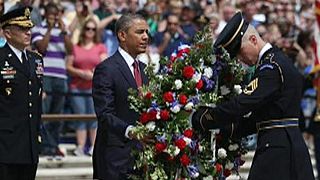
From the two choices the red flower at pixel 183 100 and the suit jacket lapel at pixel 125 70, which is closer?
the red flower at pixel 183 100

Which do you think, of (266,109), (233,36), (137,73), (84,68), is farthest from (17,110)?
(84,68)

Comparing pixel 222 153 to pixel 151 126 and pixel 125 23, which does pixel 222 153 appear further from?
pixel 125 23

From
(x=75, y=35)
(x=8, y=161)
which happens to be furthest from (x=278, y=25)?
(x=8, y=161)

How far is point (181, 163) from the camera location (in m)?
7.23

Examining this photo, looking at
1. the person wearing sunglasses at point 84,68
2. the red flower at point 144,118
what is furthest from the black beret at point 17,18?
the person wearing sunglasses at point 84,68

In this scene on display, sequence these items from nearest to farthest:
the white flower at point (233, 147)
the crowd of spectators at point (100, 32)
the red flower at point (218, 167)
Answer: the red flower at point (218, 167) → the white flower at point (233, 147) → the crowd of spectators at point (100, 32)

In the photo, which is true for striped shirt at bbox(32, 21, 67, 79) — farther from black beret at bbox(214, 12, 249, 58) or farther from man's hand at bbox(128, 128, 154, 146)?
black beret at bbox(214, 12, 249, 58)

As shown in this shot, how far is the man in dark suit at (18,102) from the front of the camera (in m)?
8.05

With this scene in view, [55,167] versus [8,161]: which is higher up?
[8,161]

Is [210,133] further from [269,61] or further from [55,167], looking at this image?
[55,167]

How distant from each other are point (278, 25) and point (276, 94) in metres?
8.14

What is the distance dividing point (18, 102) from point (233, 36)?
2135mm

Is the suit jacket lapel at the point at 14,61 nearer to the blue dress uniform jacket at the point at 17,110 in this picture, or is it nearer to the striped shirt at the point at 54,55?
the blue dress uniform jacket at the point at 17,110

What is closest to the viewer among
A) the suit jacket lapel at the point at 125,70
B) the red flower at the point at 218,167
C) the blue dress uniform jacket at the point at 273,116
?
the blue dress uniform jacket at the point at 273,116
